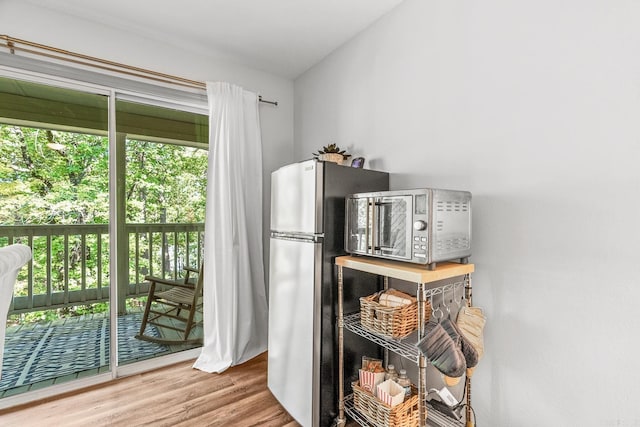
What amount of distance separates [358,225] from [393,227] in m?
0.22

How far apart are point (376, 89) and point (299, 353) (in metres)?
1.75

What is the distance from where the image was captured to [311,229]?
65.1 inches

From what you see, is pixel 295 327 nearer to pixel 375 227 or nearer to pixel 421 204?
pixel 375 227

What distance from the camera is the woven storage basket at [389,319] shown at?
4.48ft

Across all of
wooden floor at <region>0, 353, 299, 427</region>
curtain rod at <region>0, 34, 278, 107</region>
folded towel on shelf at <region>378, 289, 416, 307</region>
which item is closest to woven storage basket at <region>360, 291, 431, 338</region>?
folded towel on shelf at <region>378, 289, 416, 307</region>

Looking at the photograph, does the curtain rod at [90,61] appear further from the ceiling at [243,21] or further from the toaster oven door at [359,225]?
the toaster oven door at [359,225]

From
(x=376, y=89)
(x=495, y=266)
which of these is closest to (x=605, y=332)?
(x=495, y=266)

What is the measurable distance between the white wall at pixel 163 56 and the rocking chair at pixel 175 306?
73cm

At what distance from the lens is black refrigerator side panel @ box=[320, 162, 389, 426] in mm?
1641

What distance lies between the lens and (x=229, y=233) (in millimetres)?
2428

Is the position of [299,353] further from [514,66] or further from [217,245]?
[514,66]

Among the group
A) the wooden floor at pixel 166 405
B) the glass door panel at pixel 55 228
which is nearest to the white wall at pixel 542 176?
the wooden floor at pixel 166 405

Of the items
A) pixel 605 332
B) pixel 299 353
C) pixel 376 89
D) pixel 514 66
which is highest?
pixel 376 89

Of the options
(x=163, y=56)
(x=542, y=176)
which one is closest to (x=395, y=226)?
(x=542, y=176)
